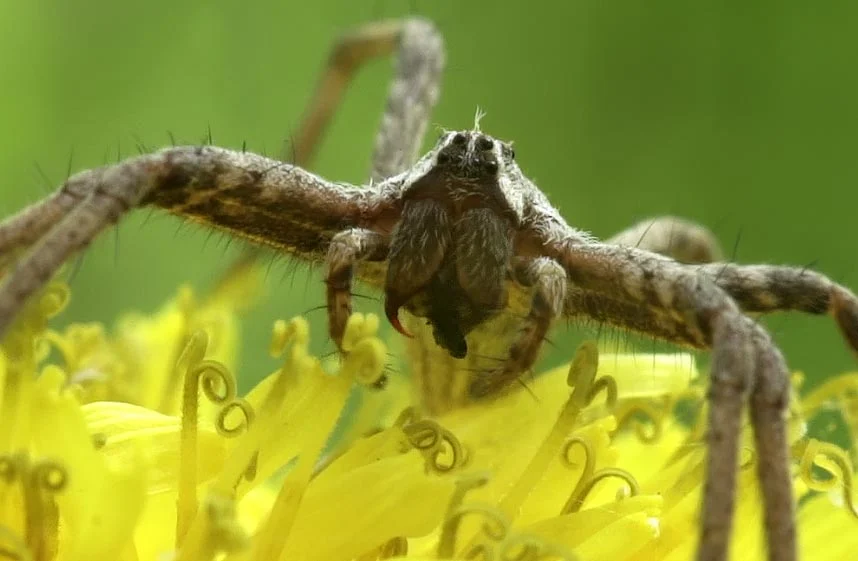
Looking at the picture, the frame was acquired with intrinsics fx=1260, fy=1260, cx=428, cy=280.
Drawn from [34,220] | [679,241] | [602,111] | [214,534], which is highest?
[602,111]

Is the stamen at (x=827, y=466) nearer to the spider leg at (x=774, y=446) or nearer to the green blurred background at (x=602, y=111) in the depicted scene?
the spider leg at (x=774, y=446)

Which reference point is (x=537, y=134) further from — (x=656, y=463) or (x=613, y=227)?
(x=656, y=463)

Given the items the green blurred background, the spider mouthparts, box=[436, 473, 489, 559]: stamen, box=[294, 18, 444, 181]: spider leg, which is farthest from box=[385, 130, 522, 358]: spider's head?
the green blurred background

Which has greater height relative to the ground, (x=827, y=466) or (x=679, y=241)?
(x=679, y=241)

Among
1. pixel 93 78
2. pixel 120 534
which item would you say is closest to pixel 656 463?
pixel 120 534

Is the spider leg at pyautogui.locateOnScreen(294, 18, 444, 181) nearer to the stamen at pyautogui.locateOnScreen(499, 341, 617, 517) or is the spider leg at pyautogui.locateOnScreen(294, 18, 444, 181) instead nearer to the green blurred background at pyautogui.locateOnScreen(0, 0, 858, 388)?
the green blurred background at pyautogui.locateOnScreen(0, 0, 858, 388)

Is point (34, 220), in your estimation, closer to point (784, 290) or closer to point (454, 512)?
point (454, 512)

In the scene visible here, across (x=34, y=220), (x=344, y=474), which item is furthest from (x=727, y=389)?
(x=34, y=220)

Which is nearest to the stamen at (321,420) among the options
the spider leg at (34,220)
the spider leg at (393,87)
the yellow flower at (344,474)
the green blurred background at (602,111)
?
the yellow flower at (344,474)
